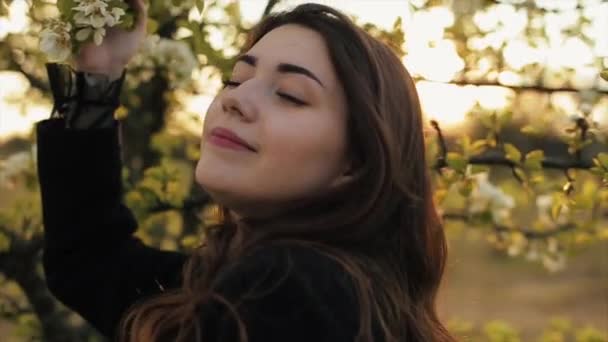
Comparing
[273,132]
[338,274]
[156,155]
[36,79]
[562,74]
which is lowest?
[156,155]

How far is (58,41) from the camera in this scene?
5.34 feet

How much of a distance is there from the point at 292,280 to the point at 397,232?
0.28 meters

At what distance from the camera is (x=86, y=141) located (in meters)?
1.73

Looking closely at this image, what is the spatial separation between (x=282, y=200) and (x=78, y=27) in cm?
40

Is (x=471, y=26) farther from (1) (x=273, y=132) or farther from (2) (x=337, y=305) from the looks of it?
(2) (x=337, y=305)

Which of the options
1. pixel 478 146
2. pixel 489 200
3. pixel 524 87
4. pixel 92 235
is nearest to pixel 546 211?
pixel 489 200

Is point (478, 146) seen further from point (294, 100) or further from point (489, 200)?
point (294, 100)

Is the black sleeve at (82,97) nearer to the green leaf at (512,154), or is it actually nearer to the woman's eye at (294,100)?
the woman's eye at (294,100)

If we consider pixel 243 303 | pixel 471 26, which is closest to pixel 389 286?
pixel 243 303

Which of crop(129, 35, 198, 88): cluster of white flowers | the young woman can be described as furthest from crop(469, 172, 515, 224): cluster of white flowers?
the young woman

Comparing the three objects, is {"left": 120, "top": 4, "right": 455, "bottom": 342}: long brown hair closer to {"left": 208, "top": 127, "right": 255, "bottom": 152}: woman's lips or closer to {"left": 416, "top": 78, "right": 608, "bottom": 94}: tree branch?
{"left": 208, "top": 127, "right": 255, "bottom": 152}: woman's lips

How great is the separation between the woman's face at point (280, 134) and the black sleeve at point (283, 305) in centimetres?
15

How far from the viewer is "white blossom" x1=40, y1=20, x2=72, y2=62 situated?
1.62 m

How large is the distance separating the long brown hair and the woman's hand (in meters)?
0.24
